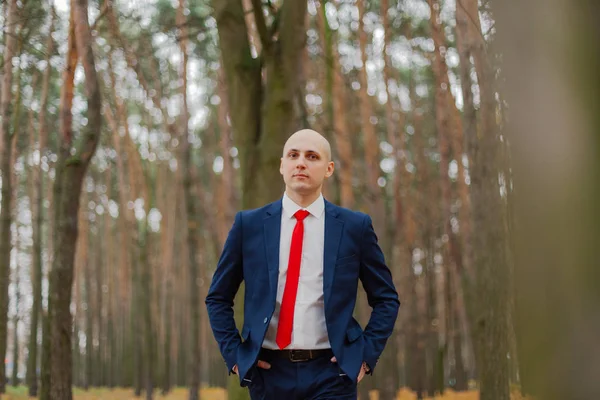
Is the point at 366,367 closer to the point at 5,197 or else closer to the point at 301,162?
the point at 301,162

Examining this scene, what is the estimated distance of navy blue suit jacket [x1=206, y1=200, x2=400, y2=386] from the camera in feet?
9.36

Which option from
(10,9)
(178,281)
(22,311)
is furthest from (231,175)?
(22,311)

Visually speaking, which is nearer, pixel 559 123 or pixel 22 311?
pixel 559 123

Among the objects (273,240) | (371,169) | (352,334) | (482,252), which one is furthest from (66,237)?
(371,169)

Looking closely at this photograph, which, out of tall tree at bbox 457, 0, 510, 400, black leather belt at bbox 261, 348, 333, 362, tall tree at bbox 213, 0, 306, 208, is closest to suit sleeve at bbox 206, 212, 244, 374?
black leather belt at bbox 261, 348, 333, 362

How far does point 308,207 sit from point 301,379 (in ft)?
2.20

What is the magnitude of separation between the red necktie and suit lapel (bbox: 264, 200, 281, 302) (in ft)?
0.17

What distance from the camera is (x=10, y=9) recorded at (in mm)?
10734

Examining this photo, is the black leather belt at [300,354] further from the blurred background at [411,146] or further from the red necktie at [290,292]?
the blurred background at [411,146]

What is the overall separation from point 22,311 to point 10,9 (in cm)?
2980

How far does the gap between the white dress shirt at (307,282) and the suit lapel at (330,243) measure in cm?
3

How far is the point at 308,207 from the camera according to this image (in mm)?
3029

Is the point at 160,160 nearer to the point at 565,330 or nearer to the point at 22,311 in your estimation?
the point at 22,311

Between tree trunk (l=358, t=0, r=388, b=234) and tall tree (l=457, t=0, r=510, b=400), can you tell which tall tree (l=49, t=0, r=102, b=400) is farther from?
tree trunk (l=358, t=0, r=388, b=234)
